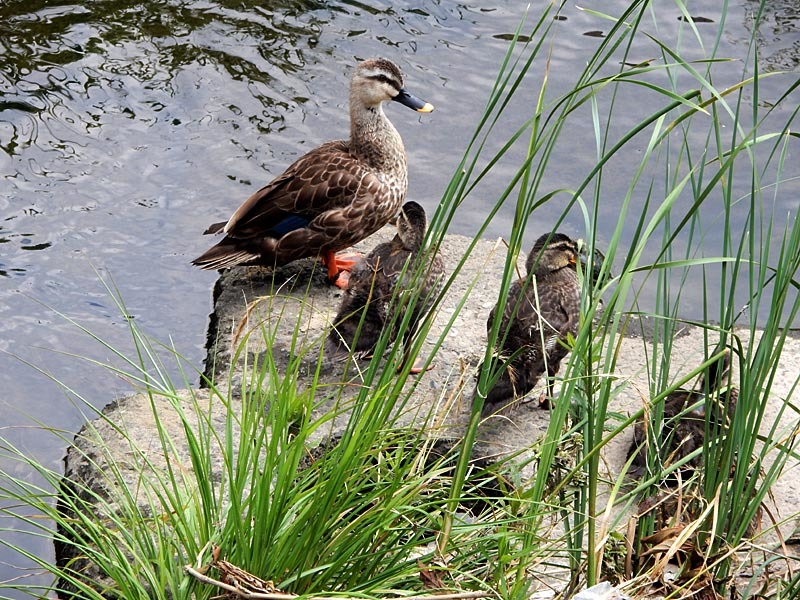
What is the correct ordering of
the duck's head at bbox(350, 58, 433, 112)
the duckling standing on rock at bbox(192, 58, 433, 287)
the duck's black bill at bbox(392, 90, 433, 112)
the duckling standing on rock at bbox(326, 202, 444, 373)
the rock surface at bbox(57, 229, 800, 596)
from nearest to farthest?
the rock surface at bbox(57, 229, 800, 596), the duckling standing on rock at bbox(326, 202, 444, 373), the duckling standing on rock at bbox(192, 58, 433, 287), the duck's head at bbox(350, 58, 433, 112), the duck's black bill at bbox(392, 90, 433, 112)

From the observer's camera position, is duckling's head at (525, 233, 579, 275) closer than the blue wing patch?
Yes

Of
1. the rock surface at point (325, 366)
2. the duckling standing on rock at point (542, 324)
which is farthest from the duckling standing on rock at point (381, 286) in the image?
the duckling standing on rock at point (542, 324)

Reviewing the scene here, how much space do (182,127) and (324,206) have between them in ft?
6.27

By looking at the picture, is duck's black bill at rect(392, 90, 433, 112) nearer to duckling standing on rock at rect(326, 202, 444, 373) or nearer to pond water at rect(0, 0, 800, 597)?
pond water at rect(0, 0, 800, 597)

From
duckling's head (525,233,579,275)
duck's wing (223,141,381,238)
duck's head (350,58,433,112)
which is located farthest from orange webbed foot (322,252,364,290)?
duckling's head (525,233,579,275)

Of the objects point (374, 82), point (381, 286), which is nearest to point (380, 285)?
point (381, 286)

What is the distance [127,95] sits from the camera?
7094 mm

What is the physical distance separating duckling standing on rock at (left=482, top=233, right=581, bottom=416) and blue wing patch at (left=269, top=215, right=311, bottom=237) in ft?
4.43

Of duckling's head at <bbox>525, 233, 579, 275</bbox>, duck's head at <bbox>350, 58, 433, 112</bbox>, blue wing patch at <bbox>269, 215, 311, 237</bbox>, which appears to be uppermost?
duck's head at <bbox>350, 58, 433, 112</bbox>

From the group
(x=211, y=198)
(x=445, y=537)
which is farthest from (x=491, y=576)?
(x=211, y=198)

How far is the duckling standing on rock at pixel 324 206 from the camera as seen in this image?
17.5ft

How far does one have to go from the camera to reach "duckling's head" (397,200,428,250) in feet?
15.3

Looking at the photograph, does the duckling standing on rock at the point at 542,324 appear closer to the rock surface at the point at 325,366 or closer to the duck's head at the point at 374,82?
the rock surface at the point at 325,366

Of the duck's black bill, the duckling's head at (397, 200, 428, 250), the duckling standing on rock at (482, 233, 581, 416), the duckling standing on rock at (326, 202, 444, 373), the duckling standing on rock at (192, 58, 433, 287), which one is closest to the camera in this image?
Answer: the duckling standing on rock at (482, 233, 581, 416)
